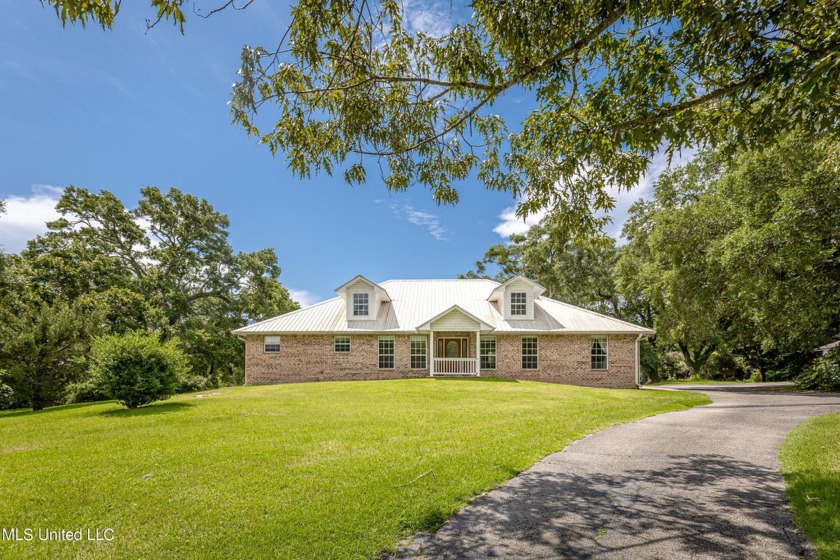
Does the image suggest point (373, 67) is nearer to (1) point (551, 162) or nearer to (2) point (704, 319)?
(1) point (551, 162)

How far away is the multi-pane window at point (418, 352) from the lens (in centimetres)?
2120

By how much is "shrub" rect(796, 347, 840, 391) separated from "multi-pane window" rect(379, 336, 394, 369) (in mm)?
19342

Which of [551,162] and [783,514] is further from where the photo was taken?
[551,162]

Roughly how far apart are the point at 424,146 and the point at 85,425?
10.1 metres

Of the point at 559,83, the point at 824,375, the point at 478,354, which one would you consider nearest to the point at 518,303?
the point at 478,354

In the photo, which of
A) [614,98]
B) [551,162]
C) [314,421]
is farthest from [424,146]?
[314,421]

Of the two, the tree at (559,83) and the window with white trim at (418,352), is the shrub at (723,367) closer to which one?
the window with white trim at (418,352)

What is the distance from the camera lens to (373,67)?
575 centimetres

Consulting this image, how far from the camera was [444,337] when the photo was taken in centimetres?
2239

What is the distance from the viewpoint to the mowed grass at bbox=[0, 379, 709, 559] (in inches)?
140

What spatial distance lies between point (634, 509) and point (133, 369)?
42.6ft

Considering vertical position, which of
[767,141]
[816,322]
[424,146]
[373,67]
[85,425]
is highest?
[373,67]

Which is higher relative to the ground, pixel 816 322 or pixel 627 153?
pixel 627 153

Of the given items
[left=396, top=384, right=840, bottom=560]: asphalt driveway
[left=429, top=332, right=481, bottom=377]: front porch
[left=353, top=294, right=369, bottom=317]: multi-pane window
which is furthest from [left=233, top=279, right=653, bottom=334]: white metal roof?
[left=396, top=384, right=840, bottom=560]: asphalt driveway
